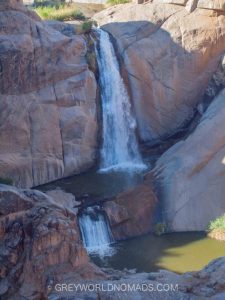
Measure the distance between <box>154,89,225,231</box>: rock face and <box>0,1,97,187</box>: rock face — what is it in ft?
11.8

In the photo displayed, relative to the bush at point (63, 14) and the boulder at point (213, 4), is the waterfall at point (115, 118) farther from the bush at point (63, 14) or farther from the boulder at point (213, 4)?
the boulder at point (213, 4)

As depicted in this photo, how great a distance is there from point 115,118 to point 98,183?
147 inches

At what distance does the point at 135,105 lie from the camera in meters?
24.8

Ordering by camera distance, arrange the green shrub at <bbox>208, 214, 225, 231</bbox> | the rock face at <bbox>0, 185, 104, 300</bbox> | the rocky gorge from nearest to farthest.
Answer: the rock face at <bbox>0, 185, 104, 300</bbox> < the green shrub at <bbox>208, 214, 225, 231</bbox> < the rocky gorge

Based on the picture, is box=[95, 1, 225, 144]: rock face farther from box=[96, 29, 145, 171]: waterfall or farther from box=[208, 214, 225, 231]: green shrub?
box=[208, 214, 225, 231]: green shrub

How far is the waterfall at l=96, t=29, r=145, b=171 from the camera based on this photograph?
2384cm

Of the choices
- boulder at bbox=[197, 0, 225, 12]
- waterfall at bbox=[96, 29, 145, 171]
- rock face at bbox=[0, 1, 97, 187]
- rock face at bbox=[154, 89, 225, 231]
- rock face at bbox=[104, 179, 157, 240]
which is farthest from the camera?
boulder at bbox=[197, 0, 225, 12]

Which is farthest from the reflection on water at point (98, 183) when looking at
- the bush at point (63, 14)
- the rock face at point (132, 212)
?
the bush at point (63, 14)

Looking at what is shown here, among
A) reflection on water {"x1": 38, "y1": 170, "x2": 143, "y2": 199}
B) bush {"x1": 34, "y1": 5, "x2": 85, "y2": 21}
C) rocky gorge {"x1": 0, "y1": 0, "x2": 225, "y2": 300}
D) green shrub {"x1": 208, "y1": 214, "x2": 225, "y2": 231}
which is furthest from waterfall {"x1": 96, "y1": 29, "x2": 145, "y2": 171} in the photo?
green shrub {"x1": 208, "y1": 214, "x2": 225, "y2": 231}

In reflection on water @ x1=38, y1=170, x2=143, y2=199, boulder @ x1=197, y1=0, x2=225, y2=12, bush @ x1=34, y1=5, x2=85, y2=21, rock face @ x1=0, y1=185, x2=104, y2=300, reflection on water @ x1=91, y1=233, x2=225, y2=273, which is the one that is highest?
bush @ x1=34, y1=5, x2=85, y2=21

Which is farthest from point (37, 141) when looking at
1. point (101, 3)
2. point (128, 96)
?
point (101, 3)

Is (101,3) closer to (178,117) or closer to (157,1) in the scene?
(157,1)

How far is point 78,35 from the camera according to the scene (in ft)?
79.4

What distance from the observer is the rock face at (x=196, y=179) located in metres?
19.5
